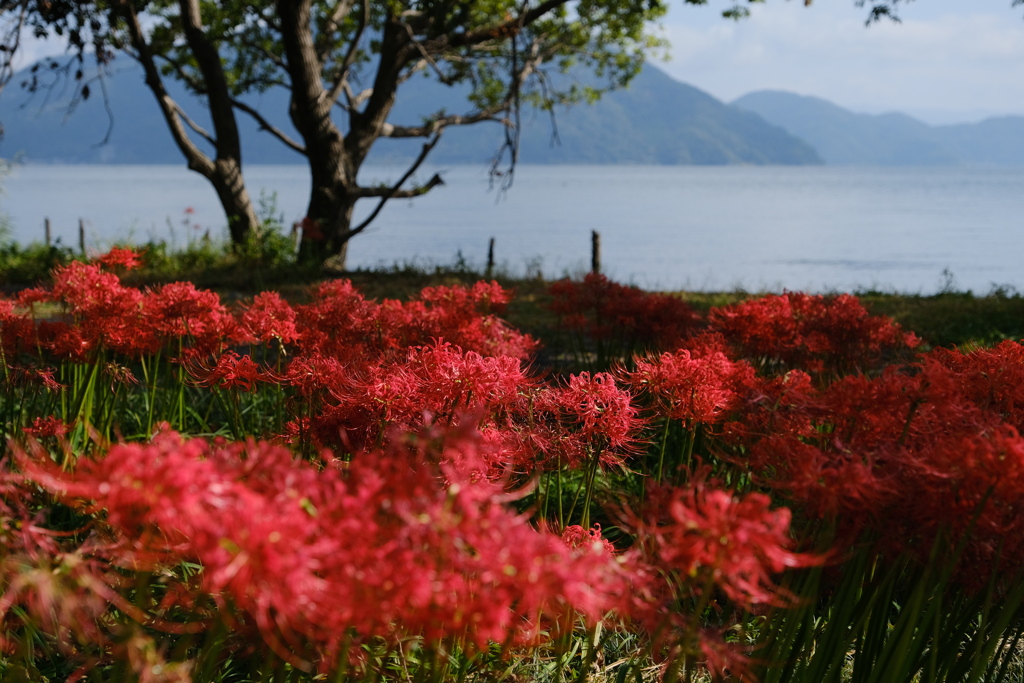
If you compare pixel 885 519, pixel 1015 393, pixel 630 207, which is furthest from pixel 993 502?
pixel 630 207

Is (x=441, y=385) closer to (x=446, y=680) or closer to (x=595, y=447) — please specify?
(x=595, y=447)

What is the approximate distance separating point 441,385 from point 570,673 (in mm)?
1447

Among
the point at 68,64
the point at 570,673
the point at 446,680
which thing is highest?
the point at 68,64

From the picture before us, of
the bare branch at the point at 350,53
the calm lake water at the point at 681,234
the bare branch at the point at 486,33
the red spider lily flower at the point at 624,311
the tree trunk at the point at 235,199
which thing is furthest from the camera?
the calm lake water at the point at 681,234

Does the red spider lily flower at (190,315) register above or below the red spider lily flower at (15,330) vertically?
above

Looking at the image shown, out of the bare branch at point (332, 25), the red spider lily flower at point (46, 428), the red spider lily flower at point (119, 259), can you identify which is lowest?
A: the red spider lily flower at point (46, 428)

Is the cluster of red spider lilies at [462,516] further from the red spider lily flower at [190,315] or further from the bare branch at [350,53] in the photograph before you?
the bare branch at [350,53]

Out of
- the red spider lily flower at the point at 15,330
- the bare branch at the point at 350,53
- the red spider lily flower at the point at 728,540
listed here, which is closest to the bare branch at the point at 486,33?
the bare branch at the point at 350,53

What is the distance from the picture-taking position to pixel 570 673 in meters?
3.09

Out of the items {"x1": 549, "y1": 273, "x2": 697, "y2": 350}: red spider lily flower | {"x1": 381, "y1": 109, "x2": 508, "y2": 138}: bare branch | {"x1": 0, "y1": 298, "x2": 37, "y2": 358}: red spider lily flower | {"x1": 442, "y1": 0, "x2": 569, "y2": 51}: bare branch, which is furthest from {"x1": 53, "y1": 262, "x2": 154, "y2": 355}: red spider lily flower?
{"x1": 381, "y1": 109, "x2": 508, "y2": 138}: bare branch

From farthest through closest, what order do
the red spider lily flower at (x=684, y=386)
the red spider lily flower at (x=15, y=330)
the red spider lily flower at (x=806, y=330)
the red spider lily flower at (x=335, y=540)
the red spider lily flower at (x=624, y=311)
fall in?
the red spider lily flower at (x=624, y=311)
the red spider lily flower at (x=806, y=330)
the red spider lily flower at (x=15, y=330)
the red spider lily flower at (x=684, y=386)
the red spider lily flower at (x=335, y=540)

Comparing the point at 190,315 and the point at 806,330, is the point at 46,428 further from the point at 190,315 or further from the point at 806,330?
the point at 806,330

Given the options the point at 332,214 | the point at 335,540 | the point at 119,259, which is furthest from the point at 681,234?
the point at 335,540

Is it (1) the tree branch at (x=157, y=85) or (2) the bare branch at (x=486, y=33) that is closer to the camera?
(2) the bare branch at (x=486, y=33)
